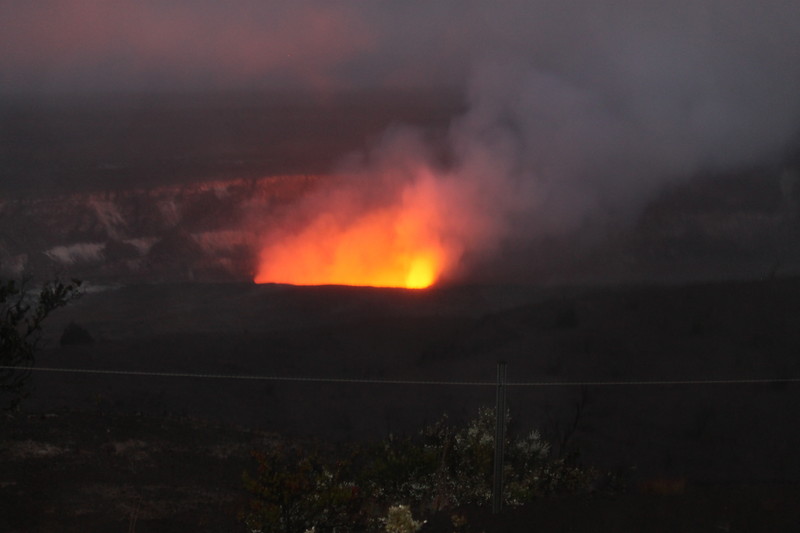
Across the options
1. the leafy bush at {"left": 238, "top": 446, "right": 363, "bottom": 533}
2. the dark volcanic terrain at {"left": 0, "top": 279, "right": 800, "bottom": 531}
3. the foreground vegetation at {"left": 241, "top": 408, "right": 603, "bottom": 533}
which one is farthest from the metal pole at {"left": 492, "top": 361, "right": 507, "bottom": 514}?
the leafy bush at {"left": 238, "top": 446, "right": 363, "bottom": 533}

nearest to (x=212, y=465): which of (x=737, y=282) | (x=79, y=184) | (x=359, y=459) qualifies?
(x=359, y=459)

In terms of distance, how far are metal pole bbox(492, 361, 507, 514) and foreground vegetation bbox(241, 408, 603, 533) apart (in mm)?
223

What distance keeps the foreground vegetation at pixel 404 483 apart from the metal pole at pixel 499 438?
8.8 inches

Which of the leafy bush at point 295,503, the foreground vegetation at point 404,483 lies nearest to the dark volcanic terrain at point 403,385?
the foreground vegetation at point 404,483

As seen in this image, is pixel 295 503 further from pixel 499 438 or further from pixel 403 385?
pixel 403 385

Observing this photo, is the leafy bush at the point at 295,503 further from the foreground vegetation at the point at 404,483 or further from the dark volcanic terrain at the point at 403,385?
the dark volcanic terrain at the point at 403,385

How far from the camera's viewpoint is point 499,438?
667 centimetres

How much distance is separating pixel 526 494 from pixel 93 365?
27.8 feet

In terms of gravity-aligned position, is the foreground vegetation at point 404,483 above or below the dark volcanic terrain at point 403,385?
below

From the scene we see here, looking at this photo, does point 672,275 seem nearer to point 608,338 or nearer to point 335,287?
point 608,338

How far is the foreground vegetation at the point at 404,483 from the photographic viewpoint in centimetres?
668

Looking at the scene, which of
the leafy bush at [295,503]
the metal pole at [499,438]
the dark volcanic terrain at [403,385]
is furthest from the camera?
the dark volcanic terrain at [403,385]

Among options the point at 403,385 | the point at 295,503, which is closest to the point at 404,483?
the point at 295,503

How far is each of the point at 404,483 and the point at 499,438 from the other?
1458 mm
